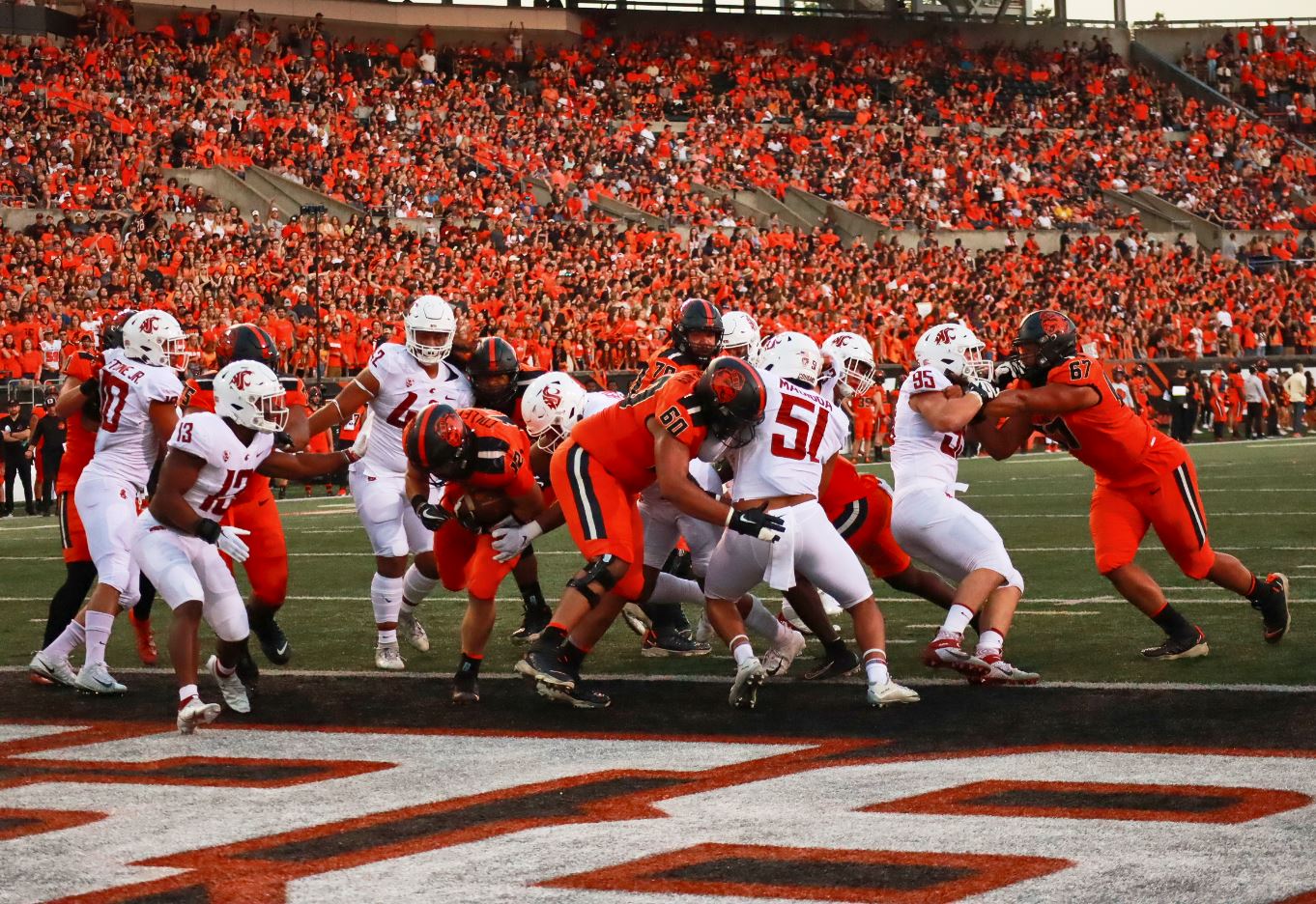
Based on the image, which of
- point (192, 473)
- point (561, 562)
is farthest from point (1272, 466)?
point (192, 473)

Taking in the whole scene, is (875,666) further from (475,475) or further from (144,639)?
(144,639)

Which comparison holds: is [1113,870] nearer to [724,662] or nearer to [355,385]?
[724,662]

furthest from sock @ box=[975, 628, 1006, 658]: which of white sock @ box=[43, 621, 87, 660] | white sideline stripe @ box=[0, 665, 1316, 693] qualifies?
white sock @ box=[43, 621, 87, 660]

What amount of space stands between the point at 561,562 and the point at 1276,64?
37577 mm

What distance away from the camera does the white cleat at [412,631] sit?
8.81 metres

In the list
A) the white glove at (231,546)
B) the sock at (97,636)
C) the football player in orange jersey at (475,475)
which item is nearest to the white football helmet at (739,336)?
the football player in orange jersey at (475,475)

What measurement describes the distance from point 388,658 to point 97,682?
131 centimetres

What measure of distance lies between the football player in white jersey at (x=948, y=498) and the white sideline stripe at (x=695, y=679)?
0.82 ft

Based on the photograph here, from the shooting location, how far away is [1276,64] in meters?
45.0

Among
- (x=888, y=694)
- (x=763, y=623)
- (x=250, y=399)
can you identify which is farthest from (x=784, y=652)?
(x=250, y=399)

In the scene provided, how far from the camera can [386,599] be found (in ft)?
27.4

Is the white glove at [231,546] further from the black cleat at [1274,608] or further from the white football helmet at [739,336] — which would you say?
the black cleat at [1274,608]

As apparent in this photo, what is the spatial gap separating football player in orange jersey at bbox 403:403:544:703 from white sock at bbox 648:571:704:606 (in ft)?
3.13

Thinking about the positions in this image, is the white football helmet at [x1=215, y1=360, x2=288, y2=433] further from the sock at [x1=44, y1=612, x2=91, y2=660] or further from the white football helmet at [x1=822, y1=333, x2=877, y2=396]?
the white football helmet at [x1=822, y1=333, x2=877, y2=396]
